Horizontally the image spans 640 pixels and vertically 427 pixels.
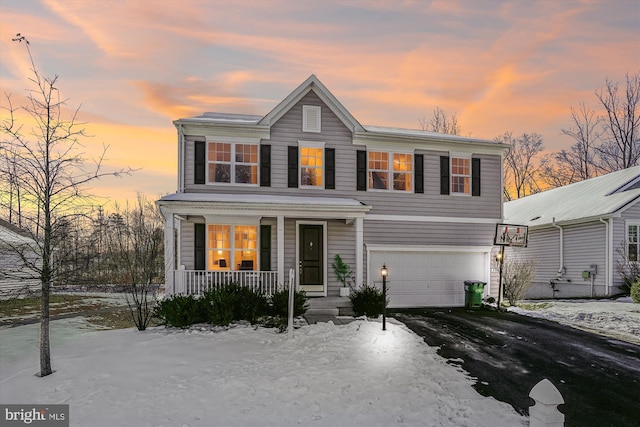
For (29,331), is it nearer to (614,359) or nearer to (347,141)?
(347,141)

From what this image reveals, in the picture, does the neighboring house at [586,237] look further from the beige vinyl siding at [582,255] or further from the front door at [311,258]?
the front door at [311,258]

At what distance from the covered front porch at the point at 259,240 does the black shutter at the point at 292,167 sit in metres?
0.63

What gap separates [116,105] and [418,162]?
12.4 meters

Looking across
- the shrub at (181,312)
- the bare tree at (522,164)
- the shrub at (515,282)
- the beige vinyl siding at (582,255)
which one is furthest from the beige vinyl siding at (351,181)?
the bare tree at (522,164)

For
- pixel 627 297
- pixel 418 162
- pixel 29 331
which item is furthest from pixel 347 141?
pixel 627 297

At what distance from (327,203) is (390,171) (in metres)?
3.35

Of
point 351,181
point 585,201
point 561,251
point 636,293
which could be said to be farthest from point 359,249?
point 585,201

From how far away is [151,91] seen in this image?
15.8 meters

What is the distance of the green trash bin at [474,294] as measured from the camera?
12945mm

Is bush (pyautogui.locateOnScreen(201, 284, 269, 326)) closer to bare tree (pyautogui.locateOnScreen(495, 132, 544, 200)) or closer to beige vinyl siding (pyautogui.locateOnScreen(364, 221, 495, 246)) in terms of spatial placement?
beige vinyl siding (pyautogui.locateOnScreen(364, 221, 495, 246))

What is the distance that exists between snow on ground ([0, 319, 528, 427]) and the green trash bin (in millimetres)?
5881

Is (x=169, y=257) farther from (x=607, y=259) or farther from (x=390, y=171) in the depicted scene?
(x=607, y=259)

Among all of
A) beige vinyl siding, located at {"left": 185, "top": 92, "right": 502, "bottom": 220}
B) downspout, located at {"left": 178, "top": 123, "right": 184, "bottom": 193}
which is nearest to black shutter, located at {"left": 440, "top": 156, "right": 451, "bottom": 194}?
→ beige vinyl siding, located at {"left": 185, "top": 92, "right": 502, "bottom": 220}

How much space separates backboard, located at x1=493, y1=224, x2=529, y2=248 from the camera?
13.3 metres
